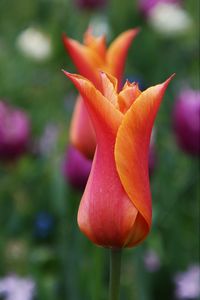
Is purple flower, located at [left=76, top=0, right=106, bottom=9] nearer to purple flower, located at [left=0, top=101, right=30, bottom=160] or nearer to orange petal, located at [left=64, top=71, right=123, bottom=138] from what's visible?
purple flower, located at [left=0, top=101, right=30, bottom=160]

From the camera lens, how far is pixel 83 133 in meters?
0.87

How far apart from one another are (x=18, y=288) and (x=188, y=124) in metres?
0.36

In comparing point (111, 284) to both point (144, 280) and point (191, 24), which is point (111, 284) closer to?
point (144, 280)

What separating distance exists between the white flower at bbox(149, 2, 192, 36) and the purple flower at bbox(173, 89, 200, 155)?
2.13 feet

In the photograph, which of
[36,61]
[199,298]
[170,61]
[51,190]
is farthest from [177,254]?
[170,61]

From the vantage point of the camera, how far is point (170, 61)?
214 cm

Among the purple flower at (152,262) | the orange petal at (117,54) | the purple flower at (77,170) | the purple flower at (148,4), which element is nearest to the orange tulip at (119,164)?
the orange petal at (117,54)

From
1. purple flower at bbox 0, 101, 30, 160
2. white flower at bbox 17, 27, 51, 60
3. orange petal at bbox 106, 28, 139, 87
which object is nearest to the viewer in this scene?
orange petal at bbox 106, 28, 139, 87

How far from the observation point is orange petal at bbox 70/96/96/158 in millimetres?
863

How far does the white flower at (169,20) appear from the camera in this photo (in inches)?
80.0

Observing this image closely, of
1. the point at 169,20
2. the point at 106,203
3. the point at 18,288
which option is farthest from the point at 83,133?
the point at 169,20

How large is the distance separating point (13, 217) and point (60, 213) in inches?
4.5

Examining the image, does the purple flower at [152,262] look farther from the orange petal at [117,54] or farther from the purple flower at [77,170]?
the orange petal at [117,54]

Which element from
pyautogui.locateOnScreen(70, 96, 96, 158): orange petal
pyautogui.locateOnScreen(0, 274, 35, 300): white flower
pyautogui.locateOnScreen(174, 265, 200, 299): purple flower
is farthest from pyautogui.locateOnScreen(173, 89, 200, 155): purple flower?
pyautogui.locateOnScreen(70, 96, 96, 158): orange petal
